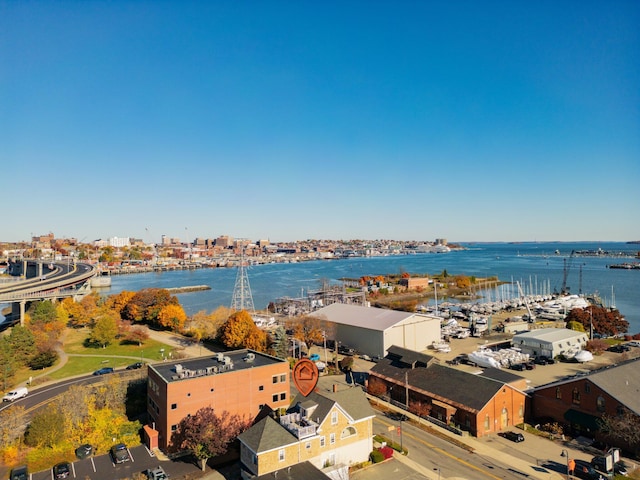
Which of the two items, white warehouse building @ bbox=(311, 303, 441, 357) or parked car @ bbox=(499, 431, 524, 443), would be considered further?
white warehouse building @ bbox=(311, 303, 441, 357)

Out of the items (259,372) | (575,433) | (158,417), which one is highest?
(259,372)

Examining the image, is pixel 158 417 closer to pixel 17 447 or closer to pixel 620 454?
Answer: pixel 17 447

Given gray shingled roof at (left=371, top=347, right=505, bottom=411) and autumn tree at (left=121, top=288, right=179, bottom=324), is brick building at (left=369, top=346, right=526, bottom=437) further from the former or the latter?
autumn tree at (left=121, top=288, right=179, bottom=324)

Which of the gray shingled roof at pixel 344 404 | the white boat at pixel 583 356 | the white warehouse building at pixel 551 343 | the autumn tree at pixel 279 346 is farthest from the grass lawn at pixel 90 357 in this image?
A: the white boat at pixel 583 356

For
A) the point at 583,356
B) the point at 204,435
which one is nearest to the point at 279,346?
the point at 204,435

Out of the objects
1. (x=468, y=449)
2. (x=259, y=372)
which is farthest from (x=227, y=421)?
(x=468, y=449)

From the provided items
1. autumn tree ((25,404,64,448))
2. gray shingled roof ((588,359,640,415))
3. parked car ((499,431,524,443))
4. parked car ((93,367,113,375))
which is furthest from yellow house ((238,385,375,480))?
parked car ((93,367,113,375))
